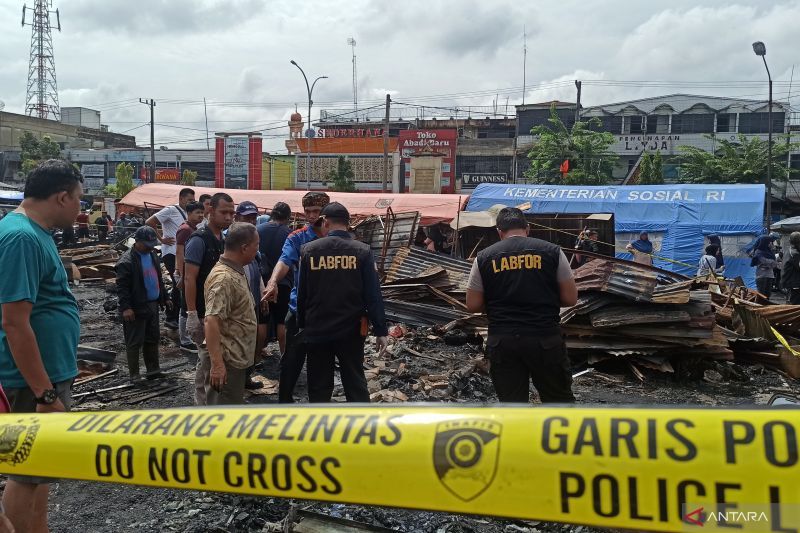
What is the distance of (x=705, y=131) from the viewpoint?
46.6 metres

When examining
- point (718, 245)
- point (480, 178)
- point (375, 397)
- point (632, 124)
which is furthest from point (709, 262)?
point (480, 178)

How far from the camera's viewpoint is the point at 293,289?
5.46 meters

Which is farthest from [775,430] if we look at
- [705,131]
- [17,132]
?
[17,132]

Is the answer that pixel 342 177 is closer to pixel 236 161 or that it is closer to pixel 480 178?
pixel 480 178

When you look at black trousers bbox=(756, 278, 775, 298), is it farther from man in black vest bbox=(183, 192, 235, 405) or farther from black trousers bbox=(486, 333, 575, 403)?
man in black vest bbox=(183, 192, 235, 405)

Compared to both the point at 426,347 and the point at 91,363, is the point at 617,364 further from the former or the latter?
the point at 91,363

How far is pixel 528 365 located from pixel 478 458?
219cm

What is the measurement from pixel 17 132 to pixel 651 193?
8069 centimetres

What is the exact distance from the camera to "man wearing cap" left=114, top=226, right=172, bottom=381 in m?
6.26

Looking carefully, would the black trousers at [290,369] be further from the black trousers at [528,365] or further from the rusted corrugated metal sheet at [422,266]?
the rusted corrugated metal sheet at [422,266]

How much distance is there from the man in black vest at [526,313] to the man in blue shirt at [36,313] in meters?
2.38

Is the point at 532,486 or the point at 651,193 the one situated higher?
the point at 651,193

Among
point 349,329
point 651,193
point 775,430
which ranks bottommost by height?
point 349,329

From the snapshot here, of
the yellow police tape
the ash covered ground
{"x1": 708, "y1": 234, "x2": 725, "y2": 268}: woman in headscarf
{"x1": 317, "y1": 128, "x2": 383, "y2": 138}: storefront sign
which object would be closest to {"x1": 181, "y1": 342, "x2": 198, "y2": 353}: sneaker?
the ash covered ground
